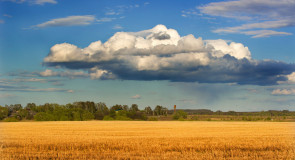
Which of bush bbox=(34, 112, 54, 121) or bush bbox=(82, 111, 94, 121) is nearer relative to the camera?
bush bbox=(34, 112, 54, 121)

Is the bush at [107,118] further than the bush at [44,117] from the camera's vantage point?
Yes

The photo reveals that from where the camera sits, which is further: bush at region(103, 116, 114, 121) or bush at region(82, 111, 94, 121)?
bush at region(103, 116, 114, 121)

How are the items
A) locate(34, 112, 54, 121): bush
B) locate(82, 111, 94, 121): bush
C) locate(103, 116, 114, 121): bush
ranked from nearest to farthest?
locate(34, 112, 54, 121): bush < locate(82, 111, 94, 121): bush < locate(103, 116, 114, 121): bush

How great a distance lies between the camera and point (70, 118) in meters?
131

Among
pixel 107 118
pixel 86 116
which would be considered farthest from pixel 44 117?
pixel 107 118

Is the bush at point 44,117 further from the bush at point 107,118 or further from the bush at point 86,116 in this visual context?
the bush at point 107,118

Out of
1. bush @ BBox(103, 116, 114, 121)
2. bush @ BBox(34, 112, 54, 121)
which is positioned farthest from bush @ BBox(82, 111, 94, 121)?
bush @ BBox(34, 112, 54, 121)

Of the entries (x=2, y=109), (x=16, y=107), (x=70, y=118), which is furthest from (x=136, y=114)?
(x=16, y=107)

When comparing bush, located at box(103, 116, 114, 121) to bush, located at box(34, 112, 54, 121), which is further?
bush, located at box(103, 116, 114, 121)

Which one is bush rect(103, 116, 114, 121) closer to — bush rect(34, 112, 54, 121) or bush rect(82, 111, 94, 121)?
bush rect(82, 111, 94, 121)

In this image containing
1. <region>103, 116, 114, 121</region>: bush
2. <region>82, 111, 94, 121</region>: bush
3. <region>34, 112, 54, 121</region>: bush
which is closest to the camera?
<region>34, 112, 54, 121</region>: bush

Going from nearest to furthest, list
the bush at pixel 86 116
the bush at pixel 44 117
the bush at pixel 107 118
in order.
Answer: the bush at pixel 44 117 → the bush at pixel 86 116 → the bush at pixel 107 118

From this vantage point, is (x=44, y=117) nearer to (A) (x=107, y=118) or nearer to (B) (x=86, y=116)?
(B) (x=86, y=116)

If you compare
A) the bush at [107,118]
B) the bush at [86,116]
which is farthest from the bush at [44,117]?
the bush at [107,118]
